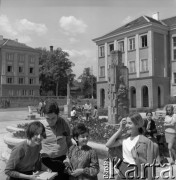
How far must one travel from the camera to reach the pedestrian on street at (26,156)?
3.31 m

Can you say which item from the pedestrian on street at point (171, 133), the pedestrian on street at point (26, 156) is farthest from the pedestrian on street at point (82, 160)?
the pedestrian on street at point (171, 133)

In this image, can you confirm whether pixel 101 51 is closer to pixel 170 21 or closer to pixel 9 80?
pixel 170 21

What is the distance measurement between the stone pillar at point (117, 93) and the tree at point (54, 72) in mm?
58690

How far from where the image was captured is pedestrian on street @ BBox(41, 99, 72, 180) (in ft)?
12.4

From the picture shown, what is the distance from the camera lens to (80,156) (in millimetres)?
3562

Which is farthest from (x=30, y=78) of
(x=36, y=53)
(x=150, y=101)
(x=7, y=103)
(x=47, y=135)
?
(x=47, y=135)

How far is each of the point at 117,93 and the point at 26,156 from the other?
1199 centimetres

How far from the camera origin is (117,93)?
1511cm

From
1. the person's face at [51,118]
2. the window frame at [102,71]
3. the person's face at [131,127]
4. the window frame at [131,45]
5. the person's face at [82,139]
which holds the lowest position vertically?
the person's face at [82,139]

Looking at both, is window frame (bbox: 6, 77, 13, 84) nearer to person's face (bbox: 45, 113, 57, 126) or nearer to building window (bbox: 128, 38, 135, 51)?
building window (bbox: 128, 38, 135, 51)

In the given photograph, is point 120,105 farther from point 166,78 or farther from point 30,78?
point 30,78

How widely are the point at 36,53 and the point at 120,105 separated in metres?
59.1

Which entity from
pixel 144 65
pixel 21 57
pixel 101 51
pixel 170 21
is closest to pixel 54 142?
pixel 144 65

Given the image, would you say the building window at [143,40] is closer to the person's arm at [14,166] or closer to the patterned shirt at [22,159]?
the patterned shirt at [22,159]
